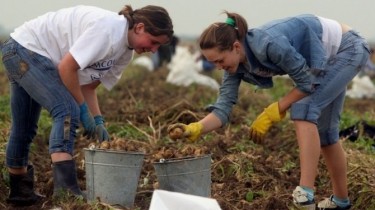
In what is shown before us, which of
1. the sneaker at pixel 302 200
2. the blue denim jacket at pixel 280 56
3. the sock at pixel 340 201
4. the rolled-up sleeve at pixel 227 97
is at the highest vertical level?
the blue denim jacket at pixel 280 56

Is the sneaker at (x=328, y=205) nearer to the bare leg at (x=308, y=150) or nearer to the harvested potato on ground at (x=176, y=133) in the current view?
the bare leg at (x=308, y=150)

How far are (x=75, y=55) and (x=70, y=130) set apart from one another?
42 centimetres

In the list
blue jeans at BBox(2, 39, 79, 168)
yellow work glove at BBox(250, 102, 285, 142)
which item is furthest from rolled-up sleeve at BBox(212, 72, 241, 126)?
blue jeans at BBox(2, 39, 79, 168)

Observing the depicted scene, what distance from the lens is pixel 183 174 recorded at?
3.95 metres

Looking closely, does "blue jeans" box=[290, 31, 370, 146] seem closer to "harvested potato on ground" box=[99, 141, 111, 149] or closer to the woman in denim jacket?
the woman in denim jacket

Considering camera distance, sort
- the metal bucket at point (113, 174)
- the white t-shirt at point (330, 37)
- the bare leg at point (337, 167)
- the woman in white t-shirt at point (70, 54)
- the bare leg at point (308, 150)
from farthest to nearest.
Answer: the bare leg at point (337, 167)
the white t-shirt at point (330, 37)
the bare leg at point (308, 150)
the woman in white t-shirt at point (70, 54)
the metal bucket at point (113, 174)

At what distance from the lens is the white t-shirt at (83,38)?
397 cm

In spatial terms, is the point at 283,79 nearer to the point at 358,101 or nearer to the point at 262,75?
the point at 358,101

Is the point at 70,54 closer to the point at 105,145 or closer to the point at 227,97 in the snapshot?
the point at 105,145

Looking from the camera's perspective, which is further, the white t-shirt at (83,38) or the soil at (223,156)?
the soil at (223,156)

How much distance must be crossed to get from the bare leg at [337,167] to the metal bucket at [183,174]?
34.9 inches

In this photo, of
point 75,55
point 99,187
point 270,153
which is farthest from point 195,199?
point 270,153

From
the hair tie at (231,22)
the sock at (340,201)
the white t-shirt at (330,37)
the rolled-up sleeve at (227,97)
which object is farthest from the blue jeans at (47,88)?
the sock at (340,201)

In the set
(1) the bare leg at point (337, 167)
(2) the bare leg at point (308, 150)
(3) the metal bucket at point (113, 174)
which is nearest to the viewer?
(3) the metal bucket at point (113, 174)
